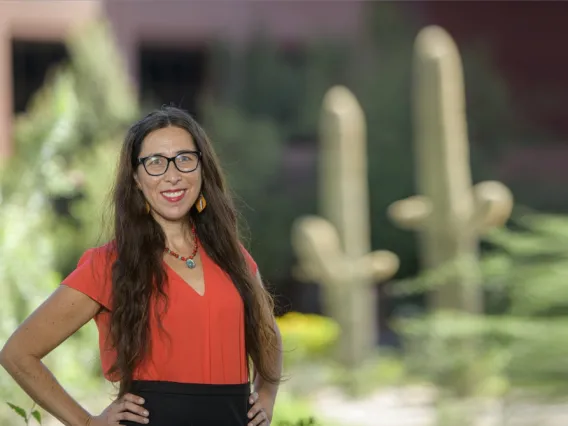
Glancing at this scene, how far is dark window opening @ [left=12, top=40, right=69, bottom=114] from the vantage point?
16.3 m

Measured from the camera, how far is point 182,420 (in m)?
2.29

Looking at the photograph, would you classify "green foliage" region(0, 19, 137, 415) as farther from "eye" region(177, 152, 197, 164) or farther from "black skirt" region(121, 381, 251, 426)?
"black skirt" region(121, 381, 251, 426)

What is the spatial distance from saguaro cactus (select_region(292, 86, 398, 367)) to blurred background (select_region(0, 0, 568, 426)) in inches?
1.4

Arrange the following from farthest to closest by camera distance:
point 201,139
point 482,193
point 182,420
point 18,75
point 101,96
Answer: point 18,75 → point 101,96 → point 482,193 → point 201,139 → point 182,420

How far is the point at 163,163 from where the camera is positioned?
2414mm

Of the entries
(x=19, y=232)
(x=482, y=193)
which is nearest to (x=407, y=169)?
(x=482, y=193)

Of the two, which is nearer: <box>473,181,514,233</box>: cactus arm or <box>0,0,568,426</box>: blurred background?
<box>473,181,514,233</box>: cactus arm

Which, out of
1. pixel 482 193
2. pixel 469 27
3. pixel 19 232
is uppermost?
pixel 469 27

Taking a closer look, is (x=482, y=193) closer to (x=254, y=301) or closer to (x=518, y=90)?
(x=254, y=301)

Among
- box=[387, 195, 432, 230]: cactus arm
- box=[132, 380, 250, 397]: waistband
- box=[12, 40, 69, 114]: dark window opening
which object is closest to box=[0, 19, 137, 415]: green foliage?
box=[387, 195, 432, 230]: cactus arm

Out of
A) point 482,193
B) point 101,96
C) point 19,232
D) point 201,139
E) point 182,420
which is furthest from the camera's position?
point 101,96

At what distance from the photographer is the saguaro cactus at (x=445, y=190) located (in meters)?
10.2

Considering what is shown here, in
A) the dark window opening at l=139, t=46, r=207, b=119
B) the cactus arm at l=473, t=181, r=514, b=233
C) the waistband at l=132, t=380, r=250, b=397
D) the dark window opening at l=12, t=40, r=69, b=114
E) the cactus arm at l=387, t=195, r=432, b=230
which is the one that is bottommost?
the waistband at l=132, t=380, r=250, b=397

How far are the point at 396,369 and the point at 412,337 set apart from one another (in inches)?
54.1
